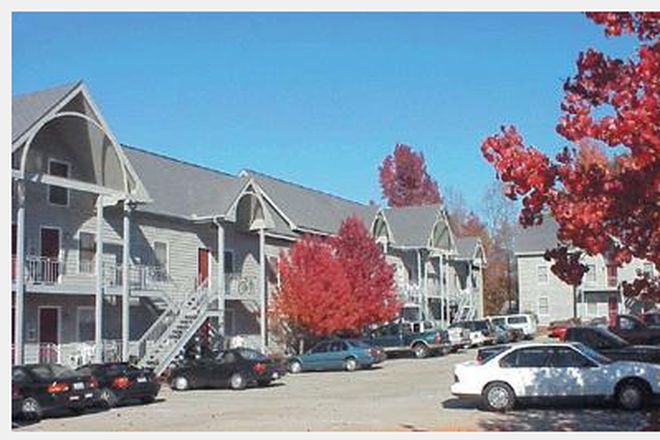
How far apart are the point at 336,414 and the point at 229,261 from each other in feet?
70.3

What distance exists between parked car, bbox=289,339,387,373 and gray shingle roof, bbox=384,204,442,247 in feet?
72.5

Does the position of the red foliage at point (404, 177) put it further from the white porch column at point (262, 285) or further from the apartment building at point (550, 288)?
the white porch column at point (262, 285)

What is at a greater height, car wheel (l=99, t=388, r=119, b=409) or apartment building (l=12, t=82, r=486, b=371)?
apartment building (l=12, t=82, r=486, b=371)

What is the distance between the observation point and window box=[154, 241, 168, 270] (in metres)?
35.9

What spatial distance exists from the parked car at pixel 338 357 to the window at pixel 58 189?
37.5 ft

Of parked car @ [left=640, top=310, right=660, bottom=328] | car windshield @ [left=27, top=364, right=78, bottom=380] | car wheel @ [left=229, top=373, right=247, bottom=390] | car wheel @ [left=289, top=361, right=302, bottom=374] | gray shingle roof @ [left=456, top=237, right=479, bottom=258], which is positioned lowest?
car wheel @ [left=289, top=361, right=302, bottom=374]

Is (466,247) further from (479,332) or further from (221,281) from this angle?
(221,281)

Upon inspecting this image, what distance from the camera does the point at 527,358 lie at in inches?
779

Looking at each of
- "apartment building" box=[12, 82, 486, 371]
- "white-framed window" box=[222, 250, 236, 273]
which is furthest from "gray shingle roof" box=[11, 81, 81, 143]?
"white-framed window" box=[222, 250, 236, 273]

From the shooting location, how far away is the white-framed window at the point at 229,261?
40.4 m

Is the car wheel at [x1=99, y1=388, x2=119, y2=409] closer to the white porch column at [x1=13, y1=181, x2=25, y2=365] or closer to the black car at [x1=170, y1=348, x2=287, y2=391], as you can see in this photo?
the white porch column at [x1=13, y1=181, x2=25, y2=365]

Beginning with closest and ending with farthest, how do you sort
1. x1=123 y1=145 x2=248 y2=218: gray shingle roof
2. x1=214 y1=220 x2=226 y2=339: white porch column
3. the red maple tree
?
the red maple tree
x1=214 y1=220 x2=226 y2=339: white porch column
x1=123 y1=145 x2=248 y2=218: gray shingle roof

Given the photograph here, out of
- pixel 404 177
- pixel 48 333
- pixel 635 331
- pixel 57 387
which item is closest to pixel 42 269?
pixel 48 333

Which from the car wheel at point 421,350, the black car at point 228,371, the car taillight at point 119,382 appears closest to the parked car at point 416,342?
the car wheel at point 421,350
